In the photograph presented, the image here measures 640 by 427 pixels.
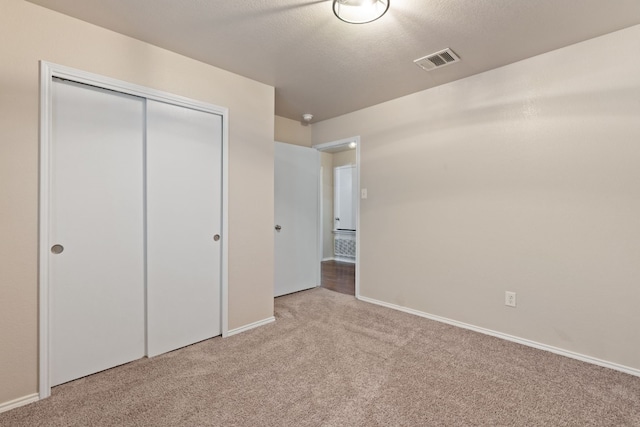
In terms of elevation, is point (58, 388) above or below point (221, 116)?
below

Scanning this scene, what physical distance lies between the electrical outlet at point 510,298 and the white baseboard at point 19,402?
3460 mm

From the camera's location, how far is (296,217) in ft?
13.6

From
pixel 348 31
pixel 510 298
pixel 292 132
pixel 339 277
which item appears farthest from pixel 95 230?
pixel 339 277

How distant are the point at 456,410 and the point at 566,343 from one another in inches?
51.4

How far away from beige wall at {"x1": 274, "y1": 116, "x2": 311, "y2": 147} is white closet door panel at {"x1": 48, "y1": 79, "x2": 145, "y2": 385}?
6.50 feet

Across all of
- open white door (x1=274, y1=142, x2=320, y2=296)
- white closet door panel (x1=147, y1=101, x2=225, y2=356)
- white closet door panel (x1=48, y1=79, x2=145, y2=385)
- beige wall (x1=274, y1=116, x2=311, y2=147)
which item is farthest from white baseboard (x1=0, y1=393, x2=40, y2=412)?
beige wall (x1=274, y1=116, x2=311, y2=147)

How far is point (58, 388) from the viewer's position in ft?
6.33

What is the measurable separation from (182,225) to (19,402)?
4.56ft

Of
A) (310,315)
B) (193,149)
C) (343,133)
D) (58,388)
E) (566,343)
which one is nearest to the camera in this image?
(58,388)

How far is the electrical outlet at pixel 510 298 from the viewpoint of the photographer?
2606mm

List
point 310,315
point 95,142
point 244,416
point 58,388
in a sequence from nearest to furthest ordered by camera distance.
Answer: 1. point 244,416
2. point 58,388
3. point 95,142
4. point 310,315

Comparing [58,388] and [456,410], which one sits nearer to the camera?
[456,410]

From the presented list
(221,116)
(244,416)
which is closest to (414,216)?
(221,116)

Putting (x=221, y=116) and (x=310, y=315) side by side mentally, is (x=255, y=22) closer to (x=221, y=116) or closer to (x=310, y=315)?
(x=221, y=116)
